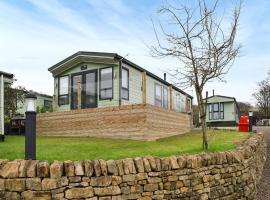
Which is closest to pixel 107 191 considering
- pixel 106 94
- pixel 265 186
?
pixel 265 186

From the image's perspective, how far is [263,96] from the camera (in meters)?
54.7

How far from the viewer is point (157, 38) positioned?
42.9ft

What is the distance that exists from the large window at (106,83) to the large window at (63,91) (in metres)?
2.01

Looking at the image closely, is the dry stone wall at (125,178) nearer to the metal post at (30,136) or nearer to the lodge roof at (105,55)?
the metal post at (30,136)

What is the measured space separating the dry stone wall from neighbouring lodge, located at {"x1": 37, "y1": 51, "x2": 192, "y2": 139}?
5.39 metres

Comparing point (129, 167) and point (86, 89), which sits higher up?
point (86, 89)

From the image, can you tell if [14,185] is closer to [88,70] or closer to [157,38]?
[157,38]

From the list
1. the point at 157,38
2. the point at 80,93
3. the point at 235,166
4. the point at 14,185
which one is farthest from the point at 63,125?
the point at 14,185

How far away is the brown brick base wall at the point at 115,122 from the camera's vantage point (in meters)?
14.1

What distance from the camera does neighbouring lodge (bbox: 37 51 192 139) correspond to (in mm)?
14516

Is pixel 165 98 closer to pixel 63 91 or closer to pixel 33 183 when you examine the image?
pixel 63 91

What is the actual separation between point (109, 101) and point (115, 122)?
2151 millimetres

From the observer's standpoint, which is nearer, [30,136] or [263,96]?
[30,136]

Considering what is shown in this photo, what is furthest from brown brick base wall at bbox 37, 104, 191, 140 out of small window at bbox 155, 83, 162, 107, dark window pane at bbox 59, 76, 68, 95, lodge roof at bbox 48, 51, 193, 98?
lodge roof at bbox 48, 51, 193, 98
